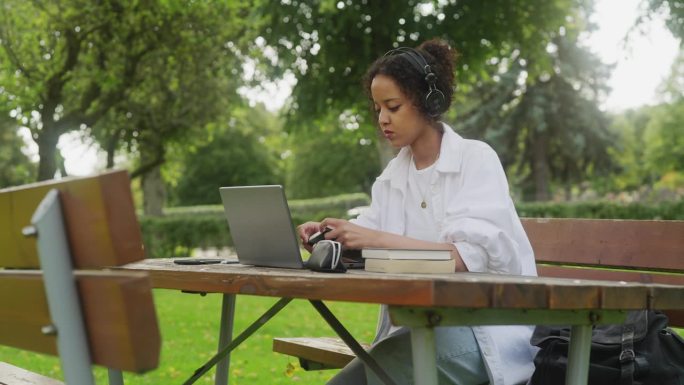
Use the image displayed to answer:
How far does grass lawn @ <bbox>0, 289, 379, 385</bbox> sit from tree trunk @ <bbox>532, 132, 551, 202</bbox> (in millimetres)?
23370

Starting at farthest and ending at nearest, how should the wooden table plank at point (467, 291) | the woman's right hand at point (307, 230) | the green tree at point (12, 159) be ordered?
the green tree at point (12, 159) < the woman's right hand at point (307, 230) < the wooden table plank at point (467, 291)

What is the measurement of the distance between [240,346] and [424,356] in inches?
264

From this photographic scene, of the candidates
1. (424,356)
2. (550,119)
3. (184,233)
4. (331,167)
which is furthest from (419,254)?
(331,167)

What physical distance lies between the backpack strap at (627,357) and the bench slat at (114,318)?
167cm

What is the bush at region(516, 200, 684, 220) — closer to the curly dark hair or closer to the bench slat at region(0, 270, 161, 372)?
the curly dark hair

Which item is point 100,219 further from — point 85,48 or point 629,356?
point 85,48

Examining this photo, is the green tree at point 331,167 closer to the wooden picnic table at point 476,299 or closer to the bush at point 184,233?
the bush at point 184,233

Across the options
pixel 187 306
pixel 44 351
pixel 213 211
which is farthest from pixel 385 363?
pixel 213 211

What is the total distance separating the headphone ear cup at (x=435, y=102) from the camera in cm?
355

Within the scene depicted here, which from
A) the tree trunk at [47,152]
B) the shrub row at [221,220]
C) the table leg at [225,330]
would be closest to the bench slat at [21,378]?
the table leg at [225,330]

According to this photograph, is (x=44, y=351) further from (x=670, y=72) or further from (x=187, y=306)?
(x=670, y=72)

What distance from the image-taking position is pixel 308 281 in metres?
2.28

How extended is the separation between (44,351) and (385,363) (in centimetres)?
124

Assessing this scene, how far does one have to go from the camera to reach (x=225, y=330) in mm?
4043
